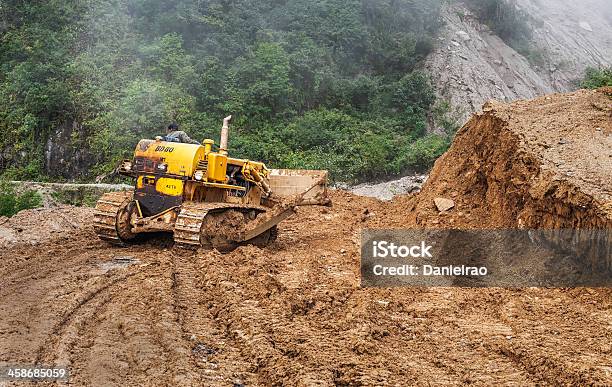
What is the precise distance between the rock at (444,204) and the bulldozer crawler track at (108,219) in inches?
198

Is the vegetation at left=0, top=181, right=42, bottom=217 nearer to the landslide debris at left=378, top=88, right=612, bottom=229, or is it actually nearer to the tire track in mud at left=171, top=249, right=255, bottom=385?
the tire track in mud at left=171, top=249, right=255, bottom=385

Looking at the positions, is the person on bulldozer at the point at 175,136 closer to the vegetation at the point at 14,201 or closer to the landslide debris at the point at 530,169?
the landslide debris at the point at 530,169

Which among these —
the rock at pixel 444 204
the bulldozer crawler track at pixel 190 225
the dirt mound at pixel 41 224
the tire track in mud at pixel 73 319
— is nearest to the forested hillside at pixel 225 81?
the dirt mound at pixel 41 224

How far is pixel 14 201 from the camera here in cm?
1484

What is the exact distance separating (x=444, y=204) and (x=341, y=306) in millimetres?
4290

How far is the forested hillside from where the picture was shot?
23016 mm

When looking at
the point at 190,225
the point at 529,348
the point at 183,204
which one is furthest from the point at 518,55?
the point at 529,348

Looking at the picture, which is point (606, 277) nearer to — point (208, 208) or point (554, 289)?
point (554, 289)

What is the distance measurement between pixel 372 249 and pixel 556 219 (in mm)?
3027

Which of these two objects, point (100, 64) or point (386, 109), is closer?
point (100, 64)

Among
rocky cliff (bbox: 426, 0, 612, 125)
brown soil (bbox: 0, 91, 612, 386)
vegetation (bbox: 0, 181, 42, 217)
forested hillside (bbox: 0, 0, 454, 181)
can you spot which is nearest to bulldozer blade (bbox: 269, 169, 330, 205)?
brown soil (bbox: 0, 91, 612, 386)

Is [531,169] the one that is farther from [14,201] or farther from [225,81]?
[225,81]

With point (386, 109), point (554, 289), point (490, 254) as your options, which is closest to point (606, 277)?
point (554, 289)

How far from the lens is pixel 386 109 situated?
27938 mm
